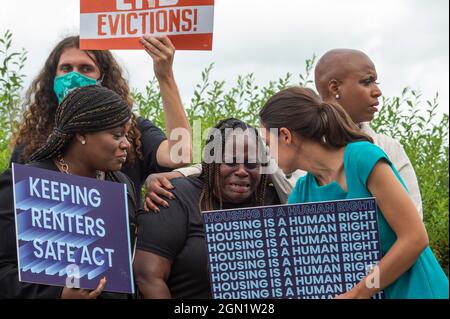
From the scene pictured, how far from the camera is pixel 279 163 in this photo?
12.6ft

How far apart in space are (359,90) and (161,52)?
3.41 ft

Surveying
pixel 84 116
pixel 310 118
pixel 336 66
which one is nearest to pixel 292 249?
pixel 310 118

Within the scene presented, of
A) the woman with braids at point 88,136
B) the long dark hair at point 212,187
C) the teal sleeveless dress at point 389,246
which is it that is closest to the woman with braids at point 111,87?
the long dark hair at point 212,187

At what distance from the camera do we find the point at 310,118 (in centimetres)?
380

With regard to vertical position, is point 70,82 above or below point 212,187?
above

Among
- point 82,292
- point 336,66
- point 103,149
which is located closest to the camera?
point 82,292

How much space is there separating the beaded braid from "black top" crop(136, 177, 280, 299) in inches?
20.7

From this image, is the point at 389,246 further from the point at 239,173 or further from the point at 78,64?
the point at 78,64

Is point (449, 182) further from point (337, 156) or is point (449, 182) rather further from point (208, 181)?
point (337, 156)

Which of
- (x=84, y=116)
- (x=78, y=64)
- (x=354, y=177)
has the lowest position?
(x=354, y=177)

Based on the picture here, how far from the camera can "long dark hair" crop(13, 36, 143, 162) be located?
5012 millimetres

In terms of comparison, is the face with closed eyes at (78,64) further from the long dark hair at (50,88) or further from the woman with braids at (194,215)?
the woman with braids at (194,215)

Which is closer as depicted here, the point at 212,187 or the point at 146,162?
the point at 212,187
